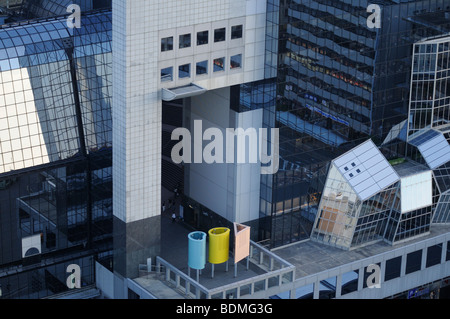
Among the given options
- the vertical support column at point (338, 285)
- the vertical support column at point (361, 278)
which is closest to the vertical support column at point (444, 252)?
the vertical support column at point (361, 278)

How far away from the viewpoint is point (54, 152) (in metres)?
105

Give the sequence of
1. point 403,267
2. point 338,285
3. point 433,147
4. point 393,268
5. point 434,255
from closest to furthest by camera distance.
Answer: point 338,285 → point 433,147 → point 393,268 → point 403,267 → point 434,255

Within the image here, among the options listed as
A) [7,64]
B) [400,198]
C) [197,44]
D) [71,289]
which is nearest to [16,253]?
[71,289]

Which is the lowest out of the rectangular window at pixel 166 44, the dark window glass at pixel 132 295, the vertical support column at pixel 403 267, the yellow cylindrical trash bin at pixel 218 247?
the vertical support column at pixel 403 267

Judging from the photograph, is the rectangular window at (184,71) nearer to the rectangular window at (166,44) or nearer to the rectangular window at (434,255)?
the rectangular window at (166,44)

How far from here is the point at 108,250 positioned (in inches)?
4151

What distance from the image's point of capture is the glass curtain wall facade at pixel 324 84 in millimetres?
101312

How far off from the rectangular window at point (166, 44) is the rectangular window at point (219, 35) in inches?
180

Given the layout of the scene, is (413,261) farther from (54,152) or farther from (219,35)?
(54,152)

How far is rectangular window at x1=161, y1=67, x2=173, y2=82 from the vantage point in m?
97.4

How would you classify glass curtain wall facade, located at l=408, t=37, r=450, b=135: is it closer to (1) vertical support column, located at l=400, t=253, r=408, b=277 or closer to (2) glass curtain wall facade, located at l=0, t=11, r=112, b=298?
(1) vertical support column, located at l=400, t=253, r=408, b=277

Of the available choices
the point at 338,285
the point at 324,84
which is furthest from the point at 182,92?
the point at 338,285

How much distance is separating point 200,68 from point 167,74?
3.39 metres

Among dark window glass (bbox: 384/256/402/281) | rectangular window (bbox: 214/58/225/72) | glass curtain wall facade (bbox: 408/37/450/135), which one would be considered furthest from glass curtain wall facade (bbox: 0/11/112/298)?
glass curtain wall facade (bbox: 408/37/450/135)
